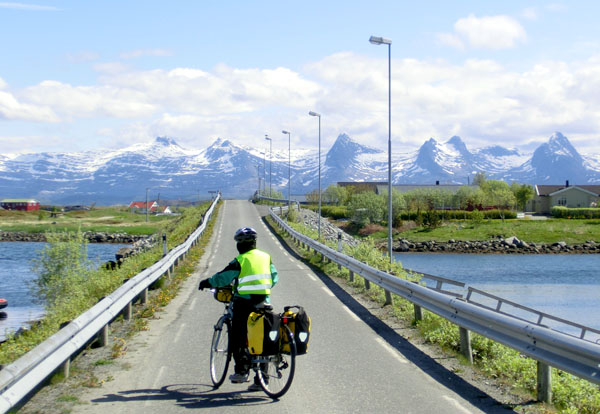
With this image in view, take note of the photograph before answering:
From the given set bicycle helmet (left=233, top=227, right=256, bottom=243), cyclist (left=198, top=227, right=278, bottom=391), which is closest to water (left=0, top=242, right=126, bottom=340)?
cyclist (left=198, top=227, right=278, bottom=391)

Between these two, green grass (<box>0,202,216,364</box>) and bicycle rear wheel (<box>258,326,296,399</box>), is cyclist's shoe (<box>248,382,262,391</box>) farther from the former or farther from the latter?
green grass (<box>0,202,216,364</box>)

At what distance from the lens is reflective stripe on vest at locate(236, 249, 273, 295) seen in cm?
731

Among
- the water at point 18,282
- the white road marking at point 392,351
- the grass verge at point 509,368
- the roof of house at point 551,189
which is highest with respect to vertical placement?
the roof of house at point 551,189

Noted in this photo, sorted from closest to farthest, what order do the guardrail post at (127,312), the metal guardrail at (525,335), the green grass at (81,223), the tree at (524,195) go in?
1. the metal guardrail at (525,335)
2. the guardrail post at (127,312)
3. the green grass at (81,223)
4. the tree at (524,195)

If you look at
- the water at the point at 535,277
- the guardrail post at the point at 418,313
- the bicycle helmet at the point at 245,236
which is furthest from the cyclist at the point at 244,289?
the water at the point at 535,277

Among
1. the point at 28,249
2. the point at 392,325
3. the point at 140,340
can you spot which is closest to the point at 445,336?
the point at 392,325

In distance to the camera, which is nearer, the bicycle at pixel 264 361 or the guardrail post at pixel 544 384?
the bicycle at pixel 264 361

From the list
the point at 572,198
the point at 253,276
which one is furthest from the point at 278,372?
the point at 572,198

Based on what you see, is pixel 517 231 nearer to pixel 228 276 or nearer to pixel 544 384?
pixel 544 384

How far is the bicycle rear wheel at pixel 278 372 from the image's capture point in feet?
23.5

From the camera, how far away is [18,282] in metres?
48.2

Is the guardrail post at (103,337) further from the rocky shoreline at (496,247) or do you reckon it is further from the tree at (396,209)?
the tree at (396,209)

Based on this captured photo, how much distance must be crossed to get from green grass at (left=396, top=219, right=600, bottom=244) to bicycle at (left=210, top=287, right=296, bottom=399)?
74016 mm

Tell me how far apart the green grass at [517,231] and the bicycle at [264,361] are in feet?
243
